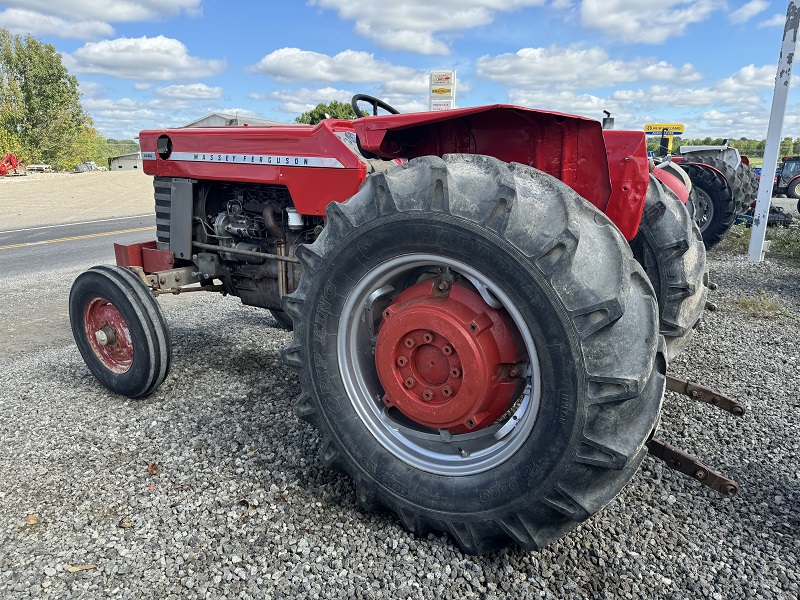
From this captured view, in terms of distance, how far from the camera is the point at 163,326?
3299 millimetres

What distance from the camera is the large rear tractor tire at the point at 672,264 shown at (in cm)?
311

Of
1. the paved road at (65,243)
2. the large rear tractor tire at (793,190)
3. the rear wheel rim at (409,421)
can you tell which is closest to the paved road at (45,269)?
the paved road at (65,243)

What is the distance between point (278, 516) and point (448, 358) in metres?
0.92

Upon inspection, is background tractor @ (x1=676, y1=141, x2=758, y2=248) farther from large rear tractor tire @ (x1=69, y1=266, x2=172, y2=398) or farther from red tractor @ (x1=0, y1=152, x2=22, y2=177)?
red tractor @ (x1=0, y1=152, x2=22, y2=177)

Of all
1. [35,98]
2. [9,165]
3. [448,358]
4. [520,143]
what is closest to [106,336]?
[448,358]

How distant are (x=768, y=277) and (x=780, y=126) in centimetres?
248

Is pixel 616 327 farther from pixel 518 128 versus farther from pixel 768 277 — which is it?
pixel 768 277

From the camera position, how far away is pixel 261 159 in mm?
3143

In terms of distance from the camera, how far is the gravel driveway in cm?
193

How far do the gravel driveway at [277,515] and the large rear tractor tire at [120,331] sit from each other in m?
0.15

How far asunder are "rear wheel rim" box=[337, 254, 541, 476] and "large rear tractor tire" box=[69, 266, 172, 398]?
153cm

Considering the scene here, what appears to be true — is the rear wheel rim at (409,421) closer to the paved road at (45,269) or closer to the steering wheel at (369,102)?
the steering wheel at (369,102)

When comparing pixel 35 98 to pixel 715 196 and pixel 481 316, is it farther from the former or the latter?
pixel 481 316

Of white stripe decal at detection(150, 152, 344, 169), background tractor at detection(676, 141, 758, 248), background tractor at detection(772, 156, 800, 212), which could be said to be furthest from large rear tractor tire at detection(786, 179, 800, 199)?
white stripe decal at detection(150, 152, 344, 169)
